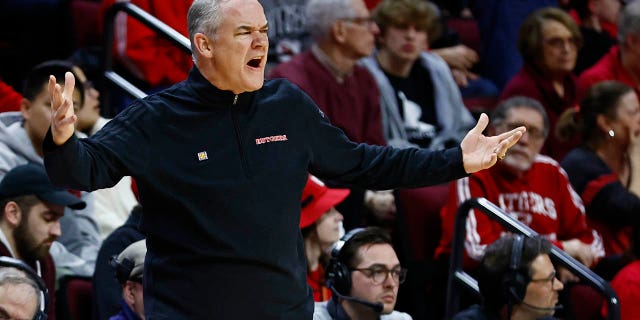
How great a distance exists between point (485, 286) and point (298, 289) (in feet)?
5.46

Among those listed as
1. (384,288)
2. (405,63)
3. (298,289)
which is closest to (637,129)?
(405,63)

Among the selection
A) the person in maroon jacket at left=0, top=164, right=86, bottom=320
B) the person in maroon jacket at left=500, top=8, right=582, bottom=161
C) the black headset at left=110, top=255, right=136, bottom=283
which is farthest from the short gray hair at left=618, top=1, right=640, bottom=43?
the black headset at left=110, top=255, right=136, bottom=283

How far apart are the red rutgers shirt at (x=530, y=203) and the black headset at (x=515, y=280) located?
2.01 feet

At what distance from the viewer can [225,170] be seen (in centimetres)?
246

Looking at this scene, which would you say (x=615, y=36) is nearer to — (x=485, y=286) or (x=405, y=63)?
(x=405, y=63)

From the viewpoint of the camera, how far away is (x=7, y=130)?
170 inches

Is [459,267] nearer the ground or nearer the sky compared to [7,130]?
nearer the ground

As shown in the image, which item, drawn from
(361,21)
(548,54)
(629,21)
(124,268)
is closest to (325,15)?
(361,21)

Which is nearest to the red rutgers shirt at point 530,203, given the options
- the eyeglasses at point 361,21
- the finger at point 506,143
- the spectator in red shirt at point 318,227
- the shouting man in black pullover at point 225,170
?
the spectator in red shirt at point 318,227

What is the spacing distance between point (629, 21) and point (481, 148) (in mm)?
3775

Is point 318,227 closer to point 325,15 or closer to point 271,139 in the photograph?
point 325,15

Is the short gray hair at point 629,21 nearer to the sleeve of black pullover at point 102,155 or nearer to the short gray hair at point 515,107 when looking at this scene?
the short gray hair at point 515,107

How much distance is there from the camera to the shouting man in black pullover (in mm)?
2430

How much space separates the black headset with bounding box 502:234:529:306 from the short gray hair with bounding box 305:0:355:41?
5.94 ft
